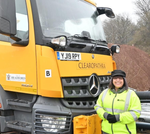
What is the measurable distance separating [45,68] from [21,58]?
524 millimetres

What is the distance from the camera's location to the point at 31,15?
297 centimetres

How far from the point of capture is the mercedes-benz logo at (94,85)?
318 centimetres

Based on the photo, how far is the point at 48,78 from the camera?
281 centimetres

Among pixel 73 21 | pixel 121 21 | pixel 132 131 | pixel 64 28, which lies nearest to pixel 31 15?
pixel 64 28

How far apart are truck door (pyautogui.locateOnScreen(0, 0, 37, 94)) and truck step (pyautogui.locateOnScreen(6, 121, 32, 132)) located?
53 centimetres

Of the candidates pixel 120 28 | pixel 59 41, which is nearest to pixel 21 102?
pixel 59 41

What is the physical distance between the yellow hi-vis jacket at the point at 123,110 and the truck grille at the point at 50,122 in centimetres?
59

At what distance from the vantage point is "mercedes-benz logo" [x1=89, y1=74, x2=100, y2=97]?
3.18m

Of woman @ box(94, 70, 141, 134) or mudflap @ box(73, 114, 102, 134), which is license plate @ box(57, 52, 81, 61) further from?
mudflap @ box(73, 114, 102, 134)

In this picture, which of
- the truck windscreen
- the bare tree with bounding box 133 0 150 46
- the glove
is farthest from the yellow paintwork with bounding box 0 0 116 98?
the bare tree with bounding box 133 0 150 46

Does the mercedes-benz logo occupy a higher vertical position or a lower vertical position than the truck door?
lower

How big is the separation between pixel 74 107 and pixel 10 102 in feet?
3.68

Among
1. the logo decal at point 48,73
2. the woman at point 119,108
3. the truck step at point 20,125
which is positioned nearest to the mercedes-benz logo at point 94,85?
the woman at point 119,108

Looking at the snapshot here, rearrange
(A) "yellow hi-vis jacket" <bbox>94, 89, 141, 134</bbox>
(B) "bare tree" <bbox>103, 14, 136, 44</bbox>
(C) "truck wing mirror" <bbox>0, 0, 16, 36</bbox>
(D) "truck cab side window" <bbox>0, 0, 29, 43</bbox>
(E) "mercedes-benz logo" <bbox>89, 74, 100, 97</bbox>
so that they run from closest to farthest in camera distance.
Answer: (A) "yellow hi-vis jacket" <bbox>94, 89, 141, 134</bbox>, (C) "truck wing mirror" <bbox>0, 0, 16, 36</bbox>, (D) "truck cab side window" <bbox>0, 0, 29, 43</bbox>, (E) "mercedes-benz logo" <bbox>89, 74, 100, 97</bbox>, (B) "bare tree" <bbox>103, 14, 136, 44</bbox>
